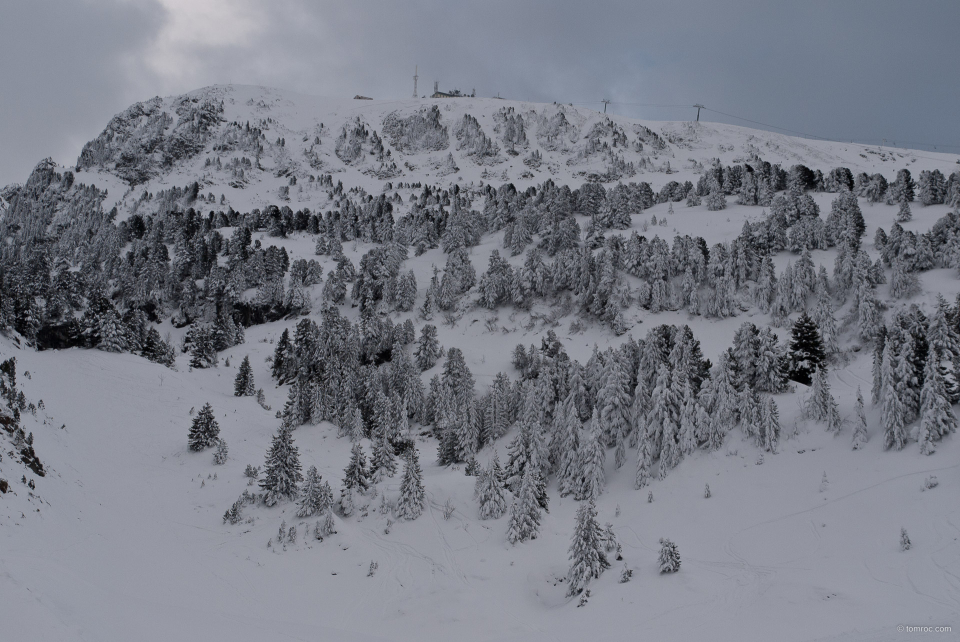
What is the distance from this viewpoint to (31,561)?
56.7 feet

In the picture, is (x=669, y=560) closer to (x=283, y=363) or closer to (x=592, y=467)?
(x=592, y=467)

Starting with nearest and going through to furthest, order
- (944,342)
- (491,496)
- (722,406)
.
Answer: (944,342) < (491,496) < (722,406)

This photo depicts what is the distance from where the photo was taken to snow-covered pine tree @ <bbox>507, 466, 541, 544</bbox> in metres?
31.2

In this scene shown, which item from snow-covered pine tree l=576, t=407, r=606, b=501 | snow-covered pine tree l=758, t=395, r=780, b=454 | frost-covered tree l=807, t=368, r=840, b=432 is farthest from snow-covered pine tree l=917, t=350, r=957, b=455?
snow-covered pine tree l=576, t=407, r=606, b=501

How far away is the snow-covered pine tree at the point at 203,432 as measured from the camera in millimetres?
39281

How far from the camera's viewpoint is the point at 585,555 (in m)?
24.9

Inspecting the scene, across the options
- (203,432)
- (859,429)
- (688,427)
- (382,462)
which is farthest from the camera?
(382,462)

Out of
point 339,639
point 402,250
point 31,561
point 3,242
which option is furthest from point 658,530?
point 3,242

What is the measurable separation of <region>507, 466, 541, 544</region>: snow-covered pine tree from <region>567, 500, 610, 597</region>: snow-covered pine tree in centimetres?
599

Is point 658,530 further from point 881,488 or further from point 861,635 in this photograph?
point 861,635

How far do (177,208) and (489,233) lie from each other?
8930 cm

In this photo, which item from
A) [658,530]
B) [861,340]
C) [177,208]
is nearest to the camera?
[658,530]

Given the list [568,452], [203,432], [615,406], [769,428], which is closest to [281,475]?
[203,432]

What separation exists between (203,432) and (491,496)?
23.4 metres
